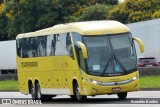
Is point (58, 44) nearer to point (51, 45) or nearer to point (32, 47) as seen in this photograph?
point (51, 45)

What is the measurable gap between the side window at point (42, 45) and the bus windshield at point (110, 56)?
14.3ft

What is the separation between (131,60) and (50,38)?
15.6ft

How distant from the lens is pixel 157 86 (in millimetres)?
33594

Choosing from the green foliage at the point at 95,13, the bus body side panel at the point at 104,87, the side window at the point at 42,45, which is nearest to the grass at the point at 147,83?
the side window at the point at 42,45

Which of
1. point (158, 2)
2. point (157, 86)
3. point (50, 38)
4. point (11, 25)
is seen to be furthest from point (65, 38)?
point (11, 25)

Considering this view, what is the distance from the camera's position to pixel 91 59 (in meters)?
24.3

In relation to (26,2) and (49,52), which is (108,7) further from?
(49,52)

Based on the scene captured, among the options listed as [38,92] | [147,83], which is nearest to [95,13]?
[147,83]

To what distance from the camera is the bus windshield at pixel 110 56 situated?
79.1 ft

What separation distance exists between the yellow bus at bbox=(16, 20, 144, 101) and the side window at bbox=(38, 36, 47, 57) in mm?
271

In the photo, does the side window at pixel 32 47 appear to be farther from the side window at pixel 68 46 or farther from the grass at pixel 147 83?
the grass at pixel 147 83

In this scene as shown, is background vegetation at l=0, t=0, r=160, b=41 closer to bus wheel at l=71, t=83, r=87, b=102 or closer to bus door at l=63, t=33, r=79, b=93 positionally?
bus door at l=63, t=33, r=79, b=93

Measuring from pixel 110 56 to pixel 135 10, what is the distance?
161ft

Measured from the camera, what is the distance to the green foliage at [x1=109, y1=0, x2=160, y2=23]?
71.2 metres
